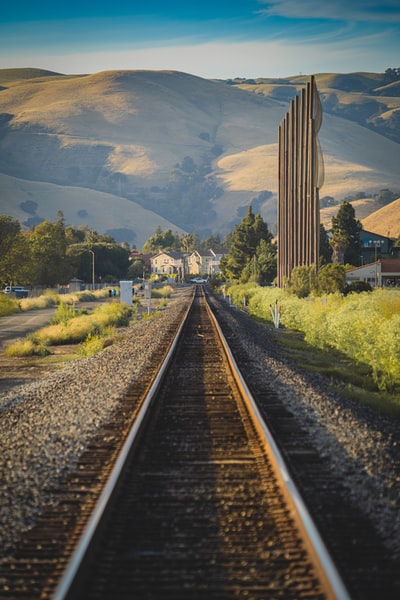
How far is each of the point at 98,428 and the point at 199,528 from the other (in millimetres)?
4403

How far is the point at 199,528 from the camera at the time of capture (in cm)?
564

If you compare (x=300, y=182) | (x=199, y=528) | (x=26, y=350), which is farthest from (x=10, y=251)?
(x=199, y=528)

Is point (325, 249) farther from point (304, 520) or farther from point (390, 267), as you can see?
point (304, 520)

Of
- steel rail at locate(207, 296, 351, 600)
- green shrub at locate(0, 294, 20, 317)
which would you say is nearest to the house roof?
green shrub at locate(0, 294, 20, 317)

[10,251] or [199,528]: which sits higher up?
[10,251]

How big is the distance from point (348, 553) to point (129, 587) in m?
1.62

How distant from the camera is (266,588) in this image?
15.0 feet

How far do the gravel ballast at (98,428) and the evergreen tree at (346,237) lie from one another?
7320 cm

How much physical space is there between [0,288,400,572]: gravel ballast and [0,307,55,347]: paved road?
53.3 ft

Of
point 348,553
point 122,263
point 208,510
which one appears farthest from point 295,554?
point 122,263

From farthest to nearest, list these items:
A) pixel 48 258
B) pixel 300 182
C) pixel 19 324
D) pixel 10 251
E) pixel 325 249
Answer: pixel 325 249
pixel 48 258
pixel 10 251
pixel 300 182
pixel 19 324

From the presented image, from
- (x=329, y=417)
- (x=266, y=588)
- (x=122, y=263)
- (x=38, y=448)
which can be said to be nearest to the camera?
(x=266, y=588)

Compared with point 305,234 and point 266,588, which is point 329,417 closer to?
point 266,588

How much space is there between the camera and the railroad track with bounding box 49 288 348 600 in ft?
15.1
